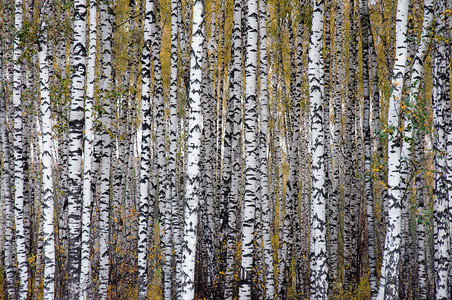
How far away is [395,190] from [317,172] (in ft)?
4.66

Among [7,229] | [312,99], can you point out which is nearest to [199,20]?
[312,99]

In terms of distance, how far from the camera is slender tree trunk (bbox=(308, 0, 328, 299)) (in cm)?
621

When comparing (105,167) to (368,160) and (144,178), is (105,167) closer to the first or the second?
(144,178)

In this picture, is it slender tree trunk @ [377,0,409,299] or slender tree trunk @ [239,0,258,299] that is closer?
slender tree trunk @ [377,0,409,299]

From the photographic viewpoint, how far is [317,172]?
21.2ft

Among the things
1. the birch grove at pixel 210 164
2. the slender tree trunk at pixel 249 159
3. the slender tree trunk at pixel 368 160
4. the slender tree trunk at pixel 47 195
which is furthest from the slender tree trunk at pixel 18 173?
the slender tree trunk at pixel 368 160

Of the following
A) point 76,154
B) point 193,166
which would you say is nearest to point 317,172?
point 193,166

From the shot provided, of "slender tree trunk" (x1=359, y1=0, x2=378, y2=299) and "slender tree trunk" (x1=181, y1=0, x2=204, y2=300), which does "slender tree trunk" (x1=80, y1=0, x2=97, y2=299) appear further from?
"slender tree trunk" (x1=359, y1=0, x2=378, y2=299)

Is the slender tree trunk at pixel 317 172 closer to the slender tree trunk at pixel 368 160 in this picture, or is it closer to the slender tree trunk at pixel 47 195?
the slender tree trunk at pixel 368 160

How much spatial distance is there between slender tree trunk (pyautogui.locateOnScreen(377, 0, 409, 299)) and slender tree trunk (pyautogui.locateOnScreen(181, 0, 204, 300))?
11.4ft

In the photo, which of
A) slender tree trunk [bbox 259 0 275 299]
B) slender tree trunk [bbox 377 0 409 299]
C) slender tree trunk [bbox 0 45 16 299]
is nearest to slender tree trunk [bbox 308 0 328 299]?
slender tree trunk [bbox 377 0 409 299]

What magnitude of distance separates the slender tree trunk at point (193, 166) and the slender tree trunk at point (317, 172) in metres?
2.26

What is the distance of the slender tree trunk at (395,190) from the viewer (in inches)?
238

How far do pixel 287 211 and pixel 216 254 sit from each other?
2.51 metres
